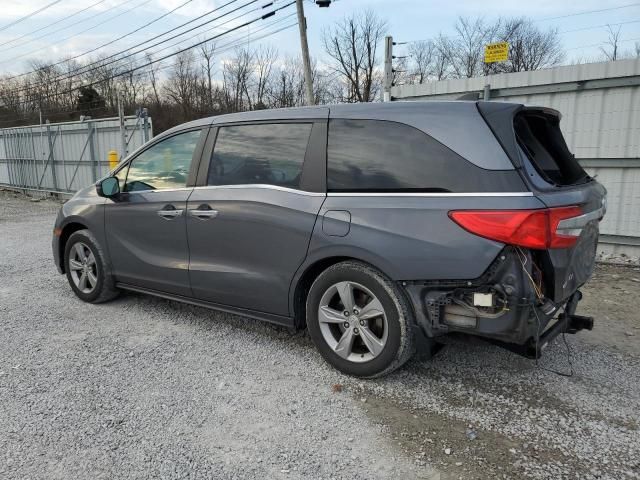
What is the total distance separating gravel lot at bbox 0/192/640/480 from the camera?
2482 mm

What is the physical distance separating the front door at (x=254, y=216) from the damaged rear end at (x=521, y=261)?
3.21 ft

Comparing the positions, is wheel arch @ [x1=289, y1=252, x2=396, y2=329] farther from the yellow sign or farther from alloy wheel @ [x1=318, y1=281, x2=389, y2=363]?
the yellow sign

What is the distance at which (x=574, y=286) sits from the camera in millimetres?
3066

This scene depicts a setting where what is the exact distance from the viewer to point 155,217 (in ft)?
13.8

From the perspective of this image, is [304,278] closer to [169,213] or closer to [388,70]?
[169,213]

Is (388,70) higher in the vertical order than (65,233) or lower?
higher

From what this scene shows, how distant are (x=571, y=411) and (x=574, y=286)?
750 millimetres

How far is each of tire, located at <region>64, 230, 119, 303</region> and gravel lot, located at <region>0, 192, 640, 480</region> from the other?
0.42 metres

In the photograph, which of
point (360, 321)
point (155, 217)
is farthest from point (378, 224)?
point (155, 217)

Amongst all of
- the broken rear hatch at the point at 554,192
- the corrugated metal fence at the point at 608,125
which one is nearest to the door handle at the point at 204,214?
the broken rear hatch at the point at 554,192

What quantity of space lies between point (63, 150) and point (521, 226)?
Result: 16.1 m

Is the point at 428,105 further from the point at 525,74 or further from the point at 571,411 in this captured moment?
the point at 525,74

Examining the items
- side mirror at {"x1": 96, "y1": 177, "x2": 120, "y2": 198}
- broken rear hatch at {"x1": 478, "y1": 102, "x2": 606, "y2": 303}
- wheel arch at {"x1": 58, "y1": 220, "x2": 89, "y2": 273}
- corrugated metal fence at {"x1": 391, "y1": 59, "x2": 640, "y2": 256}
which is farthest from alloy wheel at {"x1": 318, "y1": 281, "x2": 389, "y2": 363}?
corrugated metal fence at {"x1": 391, "y1": 59, "x2": 640, "y2": 256}

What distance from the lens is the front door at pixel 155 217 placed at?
13.5ft
